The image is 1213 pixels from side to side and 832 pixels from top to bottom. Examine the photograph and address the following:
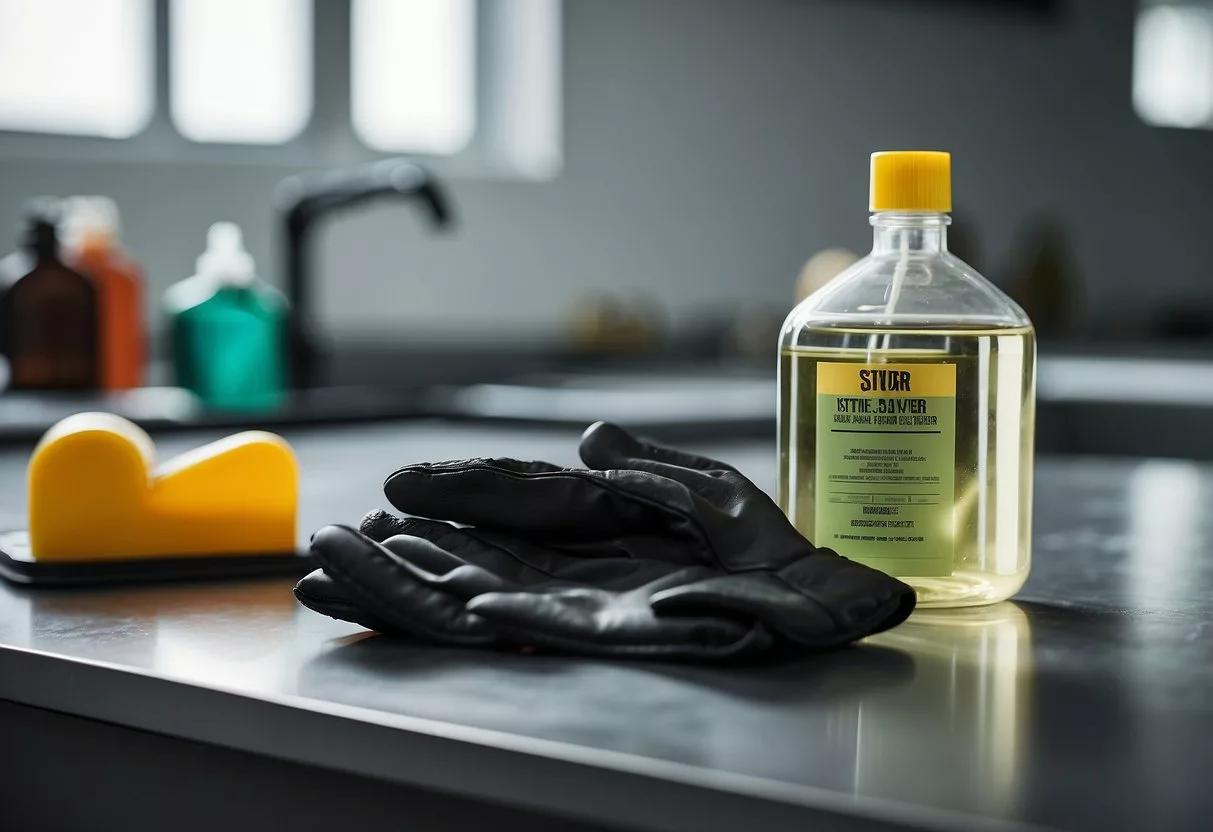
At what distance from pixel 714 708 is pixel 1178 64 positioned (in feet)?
16.8

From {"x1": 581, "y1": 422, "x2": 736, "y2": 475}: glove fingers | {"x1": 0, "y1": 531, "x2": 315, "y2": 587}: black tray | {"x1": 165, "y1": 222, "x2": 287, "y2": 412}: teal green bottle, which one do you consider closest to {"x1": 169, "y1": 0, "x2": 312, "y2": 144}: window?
{"x1": 165, "y1": 222, "x2": 287, "y2": 412}: teal green bottle

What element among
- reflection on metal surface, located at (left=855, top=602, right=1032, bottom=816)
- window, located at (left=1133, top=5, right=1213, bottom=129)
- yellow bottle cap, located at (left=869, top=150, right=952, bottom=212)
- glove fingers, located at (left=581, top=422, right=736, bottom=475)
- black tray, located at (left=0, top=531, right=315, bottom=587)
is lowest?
black tray, located at (left=0, top=531, right=315, bottom=587)

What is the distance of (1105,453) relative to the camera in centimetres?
211

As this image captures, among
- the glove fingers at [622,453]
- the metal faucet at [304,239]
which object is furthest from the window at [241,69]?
the glove fingers at [622,453]

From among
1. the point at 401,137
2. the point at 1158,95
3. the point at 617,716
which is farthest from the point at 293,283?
the point at 1158,95

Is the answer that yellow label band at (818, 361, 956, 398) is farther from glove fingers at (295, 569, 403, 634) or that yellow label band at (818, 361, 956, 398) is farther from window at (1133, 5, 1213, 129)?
window at (1133, 5, 1213, 129)

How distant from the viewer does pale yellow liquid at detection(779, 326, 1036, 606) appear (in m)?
0.61

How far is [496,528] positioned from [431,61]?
2.88m

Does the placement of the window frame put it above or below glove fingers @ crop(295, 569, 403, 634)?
above

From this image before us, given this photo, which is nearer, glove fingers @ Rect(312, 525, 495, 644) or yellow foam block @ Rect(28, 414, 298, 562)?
glove fingers @ Rect(312, 525, 495, 644)

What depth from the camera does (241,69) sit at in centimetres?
309

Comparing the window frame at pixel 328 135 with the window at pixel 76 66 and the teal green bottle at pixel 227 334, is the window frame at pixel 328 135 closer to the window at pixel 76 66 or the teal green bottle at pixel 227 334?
the window at pixel 76 66

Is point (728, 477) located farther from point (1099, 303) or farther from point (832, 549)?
point (1099, 303)

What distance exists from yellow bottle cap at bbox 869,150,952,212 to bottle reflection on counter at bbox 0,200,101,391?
1326 mm
